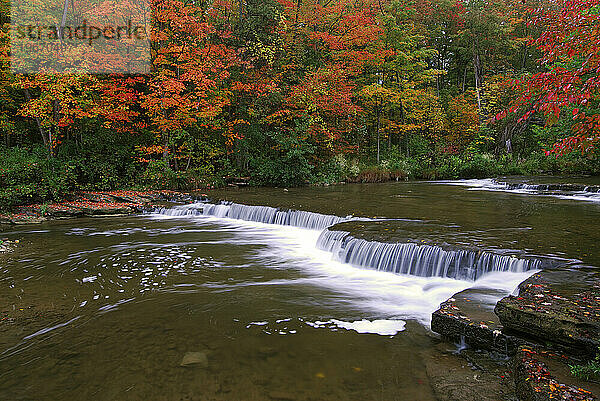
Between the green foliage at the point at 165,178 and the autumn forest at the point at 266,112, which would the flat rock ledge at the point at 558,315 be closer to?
the autumn forest at the point at 266,112

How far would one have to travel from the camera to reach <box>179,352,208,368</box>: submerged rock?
389cm

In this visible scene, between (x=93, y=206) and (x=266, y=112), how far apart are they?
9.91 meters

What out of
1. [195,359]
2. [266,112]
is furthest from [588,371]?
[266,112]

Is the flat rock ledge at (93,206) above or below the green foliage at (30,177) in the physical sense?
below

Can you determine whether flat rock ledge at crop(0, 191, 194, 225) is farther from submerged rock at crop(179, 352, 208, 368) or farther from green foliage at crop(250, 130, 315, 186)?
submerged rock at crop(179, 352, 208, 368)

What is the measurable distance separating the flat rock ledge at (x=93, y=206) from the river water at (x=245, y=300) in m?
1.16

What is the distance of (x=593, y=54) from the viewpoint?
3.78m

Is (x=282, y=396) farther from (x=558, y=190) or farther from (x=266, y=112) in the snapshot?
(x=266, y=112)

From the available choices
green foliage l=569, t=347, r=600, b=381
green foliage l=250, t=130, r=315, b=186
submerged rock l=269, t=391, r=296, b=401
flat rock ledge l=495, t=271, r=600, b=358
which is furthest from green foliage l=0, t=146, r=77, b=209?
green foliage l=569, t=347, r=600, b=381

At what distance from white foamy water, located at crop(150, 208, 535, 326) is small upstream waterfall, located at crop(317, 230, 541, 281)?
0.12 meters

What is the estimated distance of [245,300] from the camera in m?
5.67

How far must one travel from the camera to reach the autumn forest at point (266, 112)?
47.9 feet

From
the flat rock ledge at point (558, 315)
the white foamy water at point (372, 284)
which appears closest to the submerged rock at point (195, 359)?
the white foamy water at point (372, 284)

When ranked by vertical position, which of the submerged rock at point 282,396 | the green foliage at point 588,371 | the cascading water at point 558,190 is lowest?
the submerged rock at point 282,396
